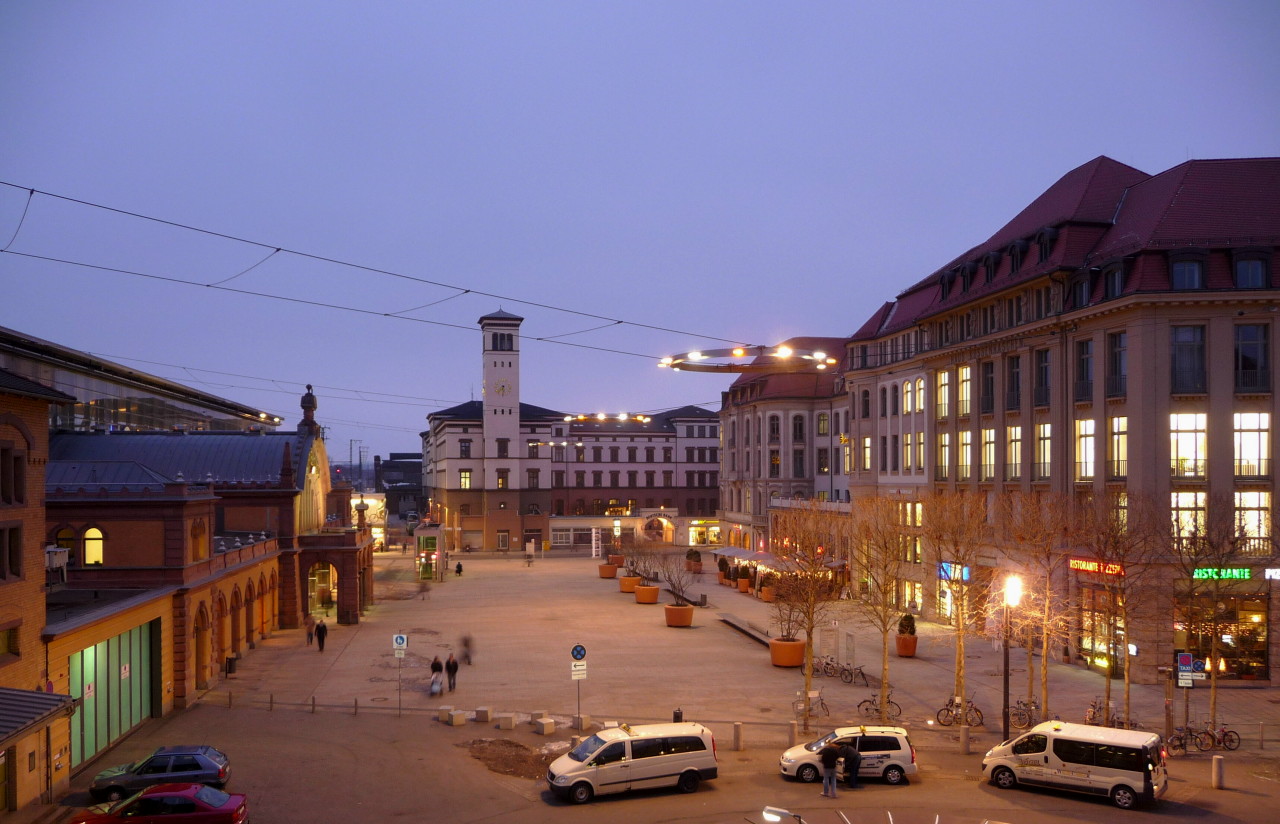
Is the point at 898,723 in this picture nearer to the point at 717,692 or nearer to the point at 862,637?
the point at 717,692

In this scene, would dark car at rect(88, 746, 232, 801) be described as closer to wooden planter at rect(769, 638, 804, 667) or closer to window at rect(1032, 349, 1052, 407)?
wooden planter at rect(769, 638, 804, 667)

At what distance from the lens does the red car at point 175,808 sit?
1791 cm

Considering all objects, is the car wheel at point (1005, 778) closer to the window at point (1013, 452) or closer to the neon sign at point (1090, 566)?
the neon sign at point (1090, 566)

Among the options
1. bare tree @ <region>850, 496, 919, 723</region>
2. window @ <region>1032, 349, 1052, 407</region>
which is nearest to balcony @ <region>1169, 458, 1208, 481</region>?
window @ <region>1032, 349, 1052, 407</region>

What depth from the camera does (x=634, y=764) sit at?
69.7ft

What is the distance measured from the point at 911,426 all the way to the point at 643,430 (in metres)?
58.6

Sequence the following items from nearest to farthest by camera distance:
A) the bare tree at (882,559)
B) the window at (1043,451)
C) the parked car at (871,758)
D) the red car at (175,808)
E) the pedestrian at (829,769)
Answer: the red car at (175,808) → the pedestrian at (829,769) → the parked car at (871,758) → the bare tree at (882,559) → the window at (1043,451)

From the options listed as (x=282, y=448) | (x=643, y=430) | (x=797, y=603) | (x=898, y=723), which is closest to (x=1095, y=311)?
(x=797, y=603)

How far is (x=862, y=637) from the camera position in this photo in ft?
141

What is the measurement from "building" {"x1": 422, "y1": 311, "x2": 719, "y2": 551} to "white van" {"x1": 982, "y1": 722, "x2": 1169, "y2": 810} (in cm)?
6515

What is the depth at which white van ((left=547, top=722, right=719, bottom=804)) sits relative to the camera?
20.8 m

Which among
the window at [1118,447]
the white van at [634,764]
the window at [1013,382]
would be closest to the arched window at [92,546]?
the white van at [634,764]

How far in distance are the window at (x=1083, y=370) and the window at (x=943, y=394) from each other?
9844mm

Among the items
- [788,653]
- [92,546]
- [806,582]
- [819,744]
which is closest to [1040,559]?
[806,582]
